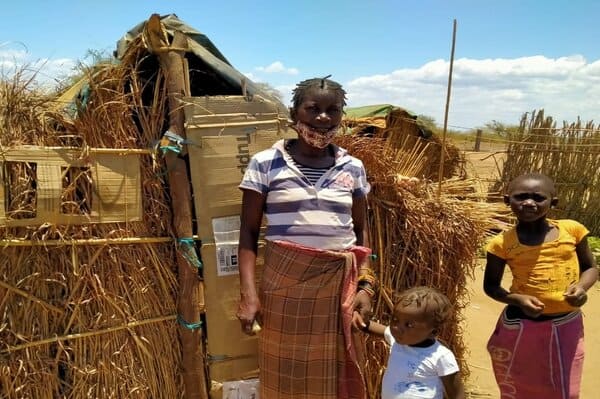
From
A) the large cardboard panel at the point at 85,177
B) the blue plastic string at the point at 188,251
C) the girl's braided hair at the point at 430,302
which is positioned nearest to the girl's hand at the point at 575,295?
the girl's braided hair at the point at 430,302

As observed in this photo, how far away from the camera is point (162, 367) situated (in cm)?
265

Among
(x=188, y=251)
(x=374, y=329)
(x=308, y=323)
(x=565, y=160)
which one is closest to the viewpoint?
(x=308, y=323)

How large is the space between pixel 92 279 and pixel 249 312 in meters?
0.79

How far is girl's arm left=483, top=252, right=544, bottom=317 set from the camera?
231 centimetres

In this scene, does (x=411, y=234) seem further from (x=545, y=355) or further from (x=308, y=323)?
(x=308, y=323)

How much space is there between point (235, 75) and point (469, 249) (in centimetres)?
160

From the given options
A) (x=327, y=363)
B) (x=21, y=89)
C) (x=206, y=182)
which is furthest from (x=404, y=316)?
(x=21, y=89)

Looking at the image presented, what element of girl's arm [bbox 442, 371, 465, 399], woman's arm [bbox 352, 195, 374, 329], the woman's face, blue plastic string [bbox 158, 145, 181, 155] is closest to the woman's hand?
woman's arm [bbox 352, 195, 374, 329]

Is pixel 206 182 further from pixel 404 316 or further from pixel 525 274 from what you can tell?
pixel 525 274

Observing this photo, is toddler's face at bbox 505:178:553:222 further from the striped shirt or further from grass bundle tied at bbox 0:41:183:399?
grass bundle tied at bbox 0:41:183:399

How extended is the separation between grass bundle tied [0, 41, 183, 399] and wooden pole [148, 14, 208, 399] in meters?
0.06

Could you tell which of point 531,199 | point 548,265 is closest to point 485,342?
point 548,265

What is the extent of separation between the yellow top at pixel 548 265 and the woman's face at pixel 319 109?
0.98 metres

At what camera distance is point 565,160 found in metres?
8.15
